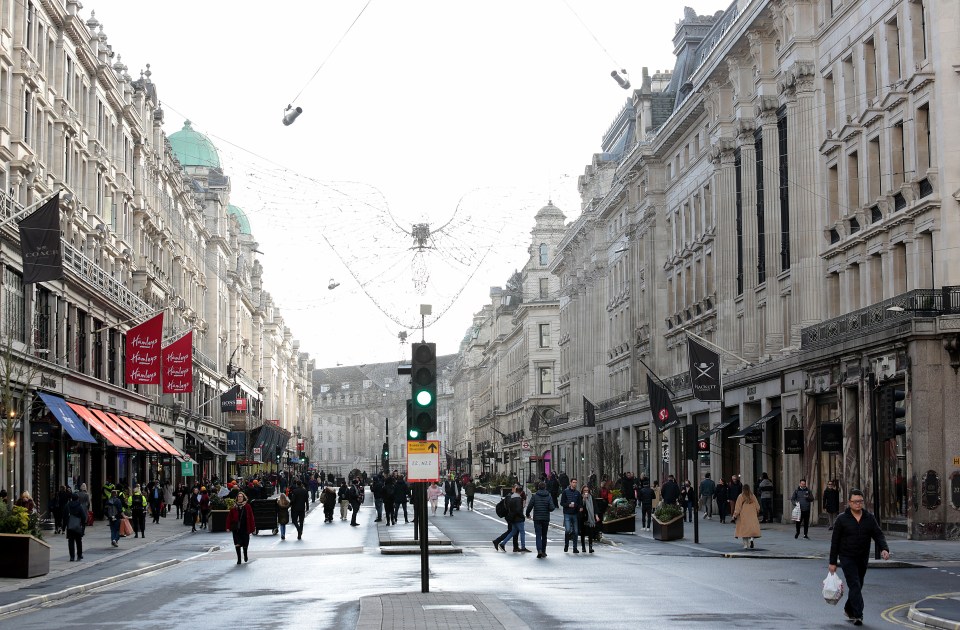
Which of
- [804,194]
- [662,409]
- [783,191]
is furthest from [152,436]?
[804,194]

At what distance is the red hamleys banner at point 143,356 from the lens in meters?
44.6

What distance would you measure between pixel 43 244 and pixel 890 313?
71.2ft

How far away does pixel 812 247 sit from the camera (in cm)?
4447

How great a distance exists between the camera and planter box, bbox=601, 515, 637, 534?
41500 mm

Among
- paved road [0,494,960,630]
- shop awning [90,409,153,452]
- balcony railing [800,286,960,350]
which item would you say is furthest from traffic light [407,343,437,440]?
shop awning [90,409,153,452]

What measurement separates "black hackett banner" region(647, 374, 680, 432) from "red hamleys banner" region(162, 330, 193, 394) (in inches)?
675

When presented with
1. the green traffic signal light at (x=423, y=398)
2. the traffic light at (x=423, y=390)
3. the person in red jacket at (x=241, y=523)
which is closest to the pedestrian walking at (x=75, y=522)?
the person in red jacket at (x=241, y=523)

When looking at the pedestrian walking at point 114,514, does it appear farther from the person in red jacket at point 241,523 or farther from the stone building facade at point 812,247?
the stone building facade at point 812,247

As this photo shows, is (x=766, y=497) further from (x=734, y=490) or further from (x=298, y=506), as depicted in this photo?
(x=298, y=506)

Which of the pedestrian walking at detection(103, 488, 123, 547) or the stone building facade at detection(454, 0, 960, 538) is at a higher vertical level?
the stone building facade at detection(454, 0, 960, 538)

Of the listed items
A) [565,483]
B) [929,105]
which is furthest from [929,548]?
[565,483]

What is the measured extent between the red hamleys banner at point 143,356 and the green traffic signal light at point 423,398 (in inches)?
1079

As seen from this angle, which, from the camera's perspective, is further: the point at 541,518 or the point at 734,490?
the point at 734,490

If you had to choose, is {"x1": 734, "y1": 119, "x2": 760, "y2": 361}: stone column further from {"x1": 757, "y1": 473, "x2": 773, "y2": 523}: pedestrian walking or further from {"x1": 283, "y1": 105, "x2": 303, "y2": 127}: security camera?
{"x1": 283, "y1": 105, "x2": 303, "y2": 127}: security camera
